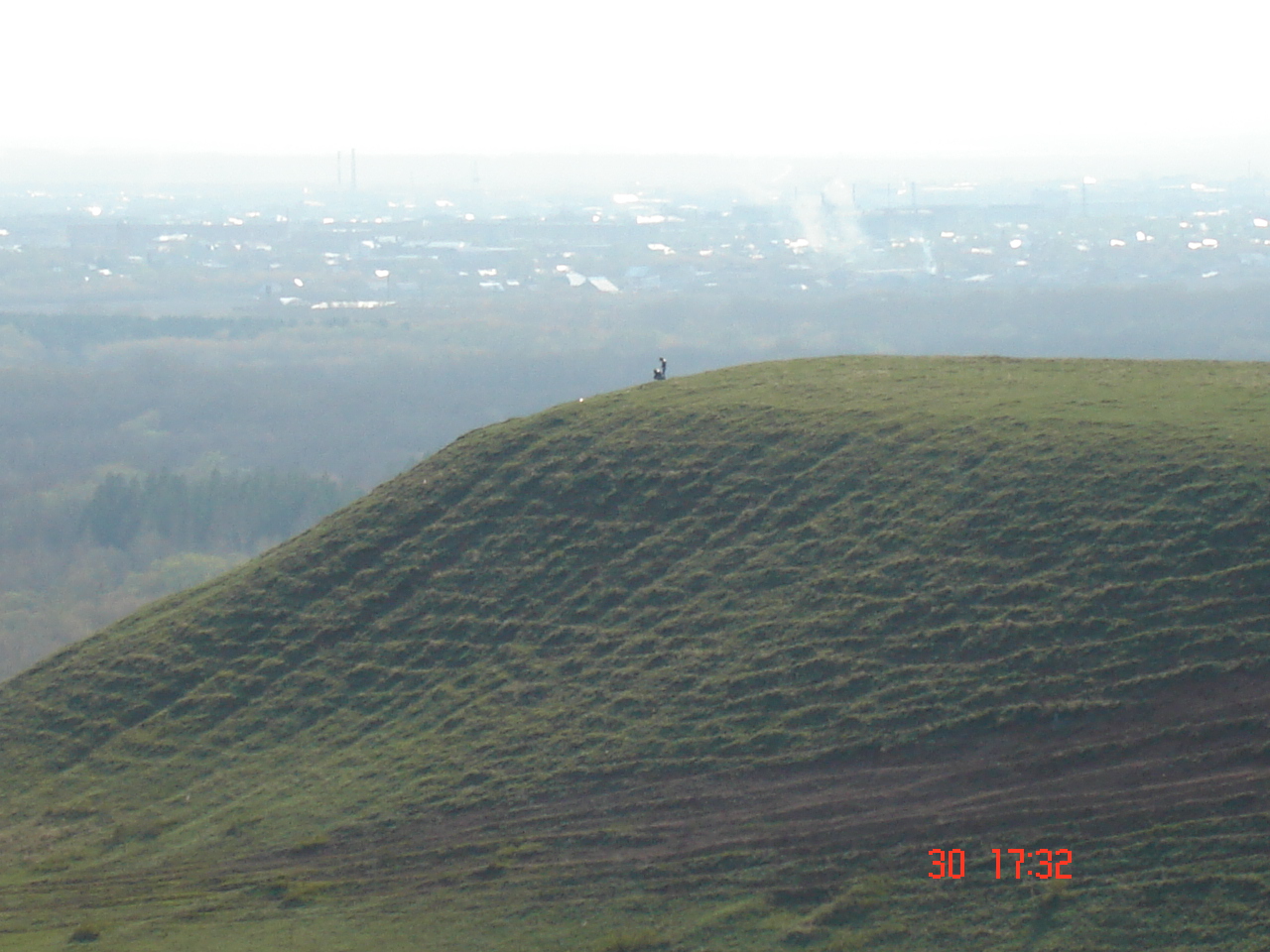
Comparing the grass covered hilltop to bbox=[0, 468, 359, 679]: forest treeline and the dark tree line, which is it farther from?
the dark tree line

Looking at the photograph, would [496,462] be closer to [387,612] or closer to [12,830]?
[387,612]

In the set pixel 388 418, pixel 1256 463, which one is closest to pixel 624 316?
pixel 388 418
